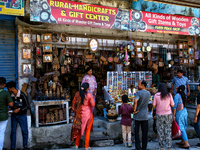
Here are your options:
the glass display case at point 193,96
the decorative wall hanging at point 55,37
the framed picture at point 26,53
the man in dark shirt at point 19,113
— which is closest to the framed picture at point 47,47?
the decorative wall hanging at point 55,37

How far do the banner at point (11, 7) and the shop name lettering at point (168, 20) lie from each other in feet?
13.5

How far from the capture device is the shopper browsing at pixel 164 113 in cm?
450

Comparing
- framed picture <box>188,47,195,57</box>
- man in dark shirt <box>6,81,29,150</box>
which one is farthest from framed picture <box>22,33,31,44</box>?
framed picture <box>188,47,195,57</box>

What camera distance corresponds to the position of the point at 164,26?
6.84 m

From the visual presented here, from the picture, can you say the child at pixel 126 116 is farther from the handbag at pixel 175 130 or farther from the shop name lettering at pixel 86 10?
the shop name lettering at pixel 86 10

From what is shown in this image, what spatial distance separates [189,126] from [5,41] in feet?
23.0

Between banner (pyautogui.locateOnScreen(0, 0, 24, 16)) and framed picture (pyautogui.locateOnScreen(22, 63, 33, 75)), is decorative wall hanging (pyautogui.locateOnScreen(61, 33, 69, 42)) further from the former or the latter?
banner (pyautogui.locateOnScreen(0, 0, 24, 16))

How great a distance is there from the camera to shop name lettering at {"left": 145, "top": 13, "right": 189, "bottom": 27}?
21.9ft

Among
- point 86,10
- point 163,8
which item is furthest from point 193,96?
point 86,10

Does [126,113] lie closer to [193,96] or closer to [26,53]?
[26,53]

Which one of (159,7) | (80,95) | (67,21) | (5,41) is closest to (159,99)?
(80,95)

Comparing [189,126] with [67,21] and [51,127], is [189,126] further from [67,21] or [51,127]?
[67,21]

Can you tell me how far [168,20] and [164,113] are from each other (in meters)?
3.94

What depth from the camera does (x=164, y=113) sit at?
4516 mm
